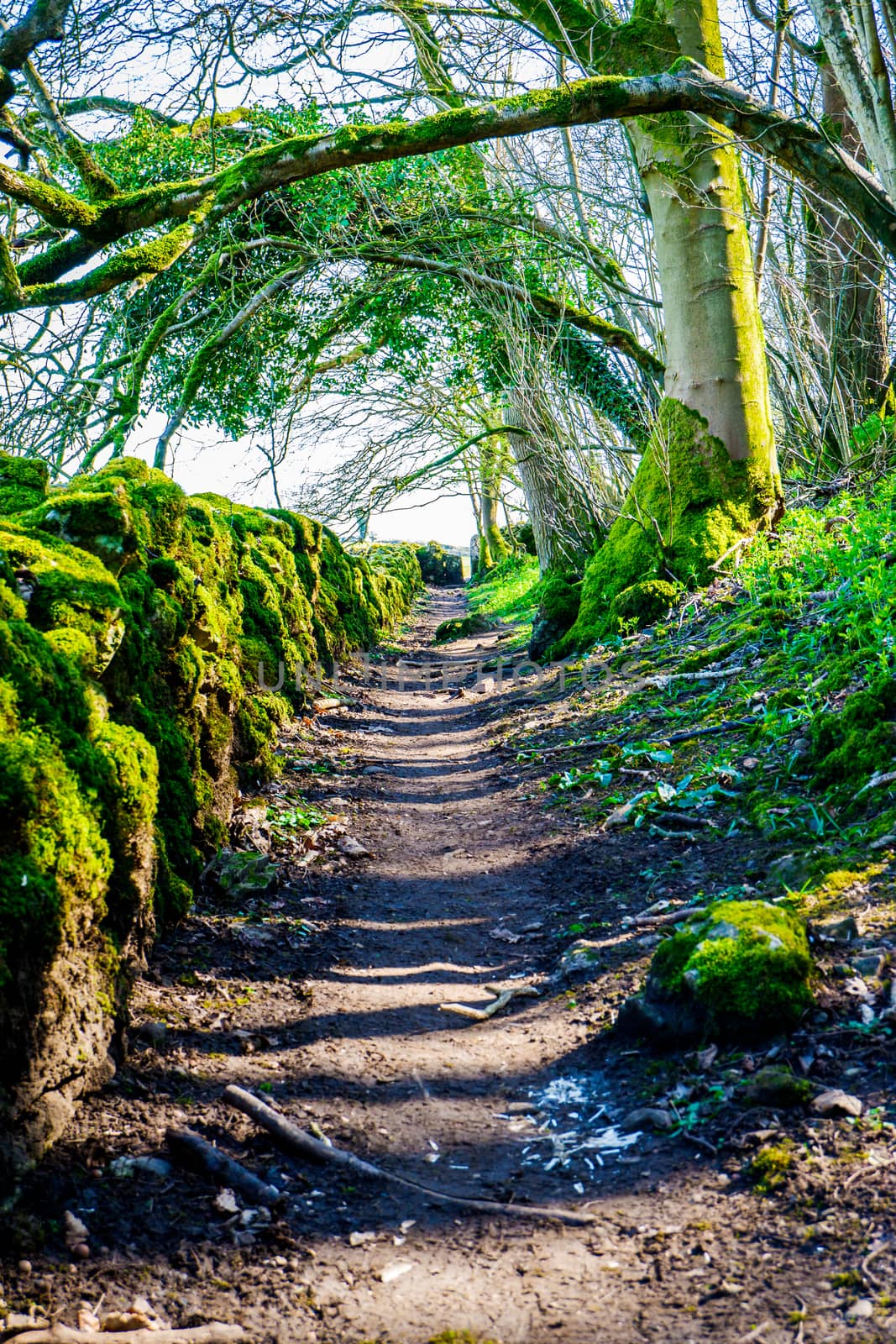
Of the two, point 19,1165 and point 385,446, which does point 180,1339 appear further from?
point 385,446

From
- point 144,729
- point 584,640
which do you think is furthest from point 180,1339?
point 584,640

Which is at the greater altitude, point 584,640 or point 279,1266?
point 584,640

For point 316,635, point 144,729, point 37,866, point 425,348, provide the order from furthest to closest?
1. point 425,348
2. point 316,635
3. point 144,729
4. point 37,866

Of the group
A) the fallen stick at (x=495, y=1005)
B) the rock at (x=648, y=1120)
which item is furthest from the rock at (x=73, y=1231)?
the fallen stick at (x=495, y=1005)

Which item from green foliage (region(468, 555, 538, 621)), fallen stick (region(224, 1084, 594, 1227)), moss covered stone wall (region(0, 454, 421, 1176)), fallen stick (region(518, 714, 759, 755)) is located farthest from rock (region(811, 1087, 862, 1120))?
green foliage (region(468, 555, 538, 621))

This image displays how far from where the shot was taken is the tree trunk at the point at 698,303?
7.71 metres

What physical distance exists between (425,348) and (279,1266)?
40.4 feet

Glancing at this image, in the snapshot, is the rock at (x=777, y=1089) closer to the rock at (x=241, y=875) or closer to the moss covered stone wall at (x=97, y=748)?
the moss covered stone wall at (x=97, y=748)

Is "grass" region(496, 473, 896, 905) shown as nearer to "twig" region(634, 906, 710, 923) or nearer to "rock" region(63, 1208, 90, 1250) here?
"twig" region(634, 906, 710, 923)

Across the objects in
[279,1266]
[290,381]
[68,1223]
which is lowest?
[279,1266]

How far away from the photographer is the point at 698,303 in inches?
306

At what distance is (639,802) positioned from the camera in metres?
4.64

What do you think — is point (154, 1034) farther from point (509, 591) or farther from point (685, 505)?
point (509, 591)

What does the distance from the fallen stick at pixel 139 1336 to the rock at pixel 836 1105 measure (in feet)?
4.66
